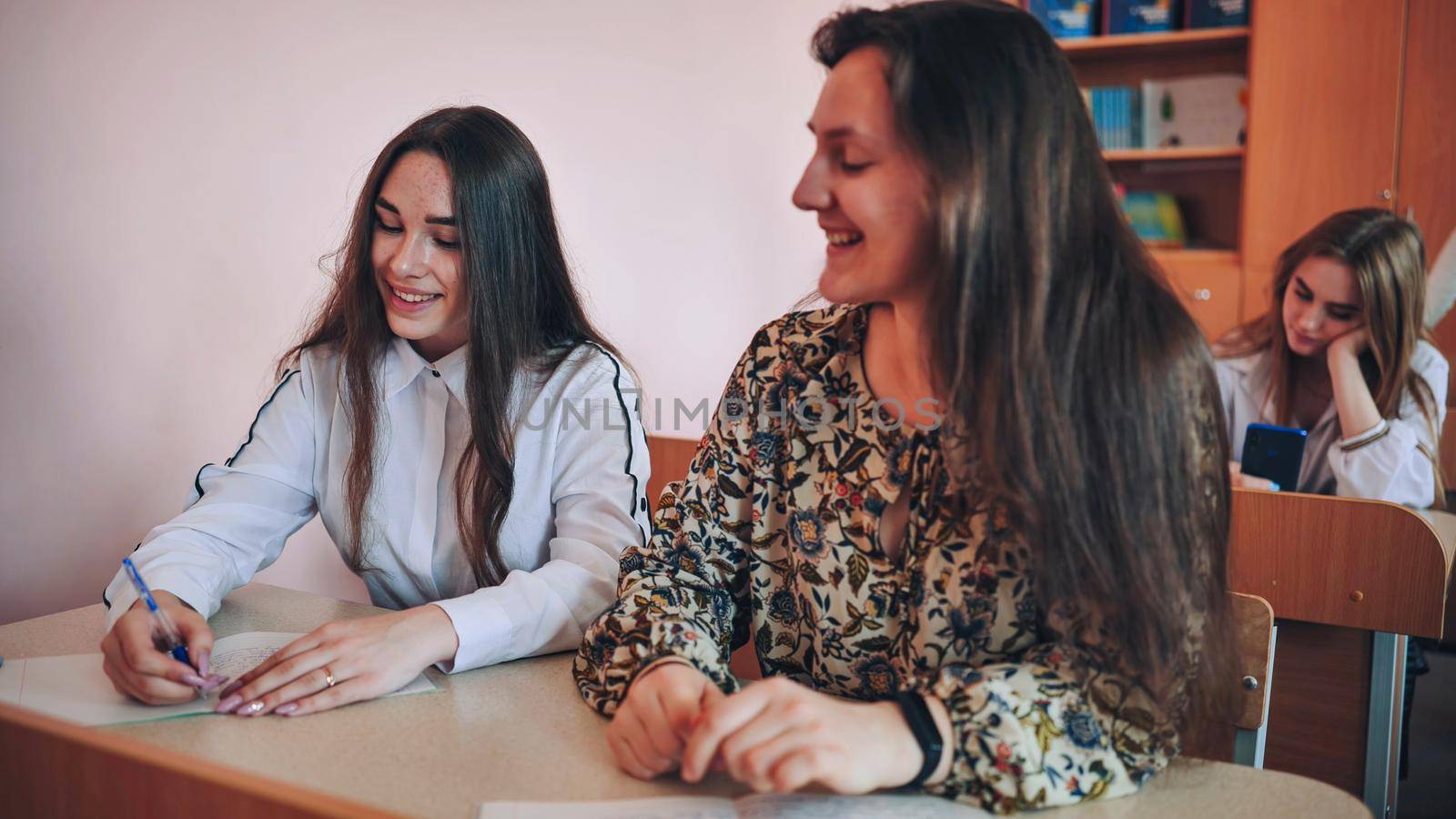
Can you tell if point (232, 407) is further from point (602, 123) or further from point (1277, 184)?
point (1277, 184)

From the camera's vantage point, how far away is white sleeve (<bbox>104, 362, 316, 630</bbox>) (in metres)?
1.20

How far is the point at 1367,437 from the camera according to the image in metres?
2.50

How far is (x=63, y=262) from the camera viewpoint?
1902 millimetres

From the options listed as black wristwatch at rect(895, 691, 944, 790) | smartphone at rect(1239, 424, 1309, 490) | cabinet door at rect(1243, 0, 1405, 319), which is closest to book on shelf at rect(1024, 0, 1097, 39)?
cabinet door at rect(1243, 0, 1405, 319)

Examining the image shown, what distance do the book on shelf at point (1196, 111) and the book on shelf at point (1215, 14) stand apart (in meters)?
0.20

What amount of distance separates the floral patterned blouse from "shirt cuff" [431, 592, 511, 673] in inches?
3.9

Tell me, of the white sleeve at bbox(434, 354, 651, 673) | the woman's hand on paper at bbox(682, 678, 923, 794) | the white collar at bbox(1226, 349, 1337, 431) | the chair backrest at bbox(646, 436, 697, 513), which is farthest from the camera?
the white collar at bbox(1226, 349, 1337, 431)

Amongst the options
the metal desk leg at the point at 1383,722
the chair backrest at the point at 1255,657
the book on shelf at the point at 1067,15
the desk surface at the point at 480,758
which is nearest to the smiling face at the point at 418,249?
the desk surface at the point at 480,758

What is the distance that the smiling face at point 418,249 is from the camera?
1.35 metres

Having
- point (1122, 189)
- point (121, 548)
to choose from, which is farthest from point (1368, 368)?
point (121, 548)

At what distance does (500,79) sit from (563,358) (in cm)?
127

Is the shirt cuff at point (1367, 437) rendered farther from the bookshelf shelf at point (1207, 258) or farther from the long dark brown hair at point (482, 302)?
the long dark brown hair at point (482, 302)

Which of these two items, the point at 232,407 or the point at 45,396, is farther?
the point at 232,407

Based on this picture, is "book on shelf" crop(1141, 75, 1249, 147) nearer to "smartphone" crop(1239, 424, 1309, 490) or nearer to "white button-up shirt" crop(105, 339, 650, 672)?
"smartphone" crop(1239, 424, 1309, 490)
